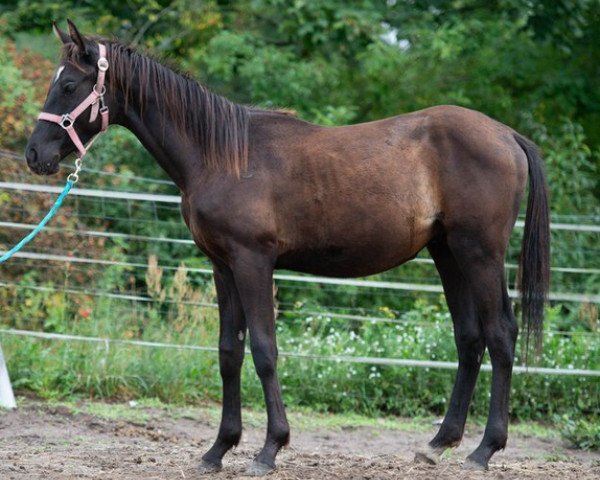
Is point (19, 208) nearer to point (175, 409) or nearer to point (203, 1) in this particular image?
point (175, 409)

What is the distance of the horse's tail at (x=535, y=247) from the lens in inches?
204

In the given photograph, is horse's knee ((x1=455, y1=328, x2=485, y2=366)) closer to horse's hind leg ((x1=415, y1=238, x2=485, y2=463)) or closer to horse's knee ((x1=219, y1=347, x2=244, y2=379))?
horse's hind leg ((x1=415, y1=238, x2=485, y2=463))

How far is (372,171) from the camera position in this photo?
4.92m

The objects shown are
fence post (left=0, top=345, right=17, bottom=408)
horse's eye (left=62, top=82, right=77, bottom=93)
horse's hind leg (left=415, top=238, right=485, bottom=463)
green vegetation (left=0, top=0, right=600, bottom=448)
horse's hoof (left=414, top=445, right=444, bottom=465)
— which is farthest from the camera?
green vegetation (left=0, top=0, right=600, bottom=448)

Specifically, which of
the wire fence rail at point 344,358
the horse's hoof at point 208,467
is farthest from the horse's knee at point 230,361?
the wire fence rail at point 344,358

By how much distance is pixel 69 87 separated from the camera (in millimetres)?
4859

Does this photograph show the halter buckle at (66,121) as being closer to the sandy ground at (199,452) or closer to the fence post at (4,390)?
the sandy ground at (199,452)

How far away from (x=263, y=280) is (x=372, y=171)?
2.58 feet

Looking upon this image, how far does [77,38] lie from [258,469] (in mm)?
2318

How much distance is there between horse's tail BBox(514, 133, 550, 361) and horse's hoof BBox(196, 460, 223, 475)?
1.78 meters

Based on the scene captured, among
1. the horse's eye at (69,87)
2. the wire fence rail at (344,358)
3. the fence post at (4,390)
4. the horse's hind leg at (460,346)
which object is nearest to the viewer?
the horse's eye at (69,87)

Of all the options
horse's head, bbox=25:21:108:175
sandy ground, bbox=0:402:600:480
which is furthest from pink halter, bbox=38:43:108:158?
sandy ground, bbox=0:402:600:480

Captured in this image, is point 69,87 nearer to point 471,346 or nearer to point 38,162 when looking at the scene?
point 38,162

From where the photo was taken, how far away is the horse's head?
4836mm
